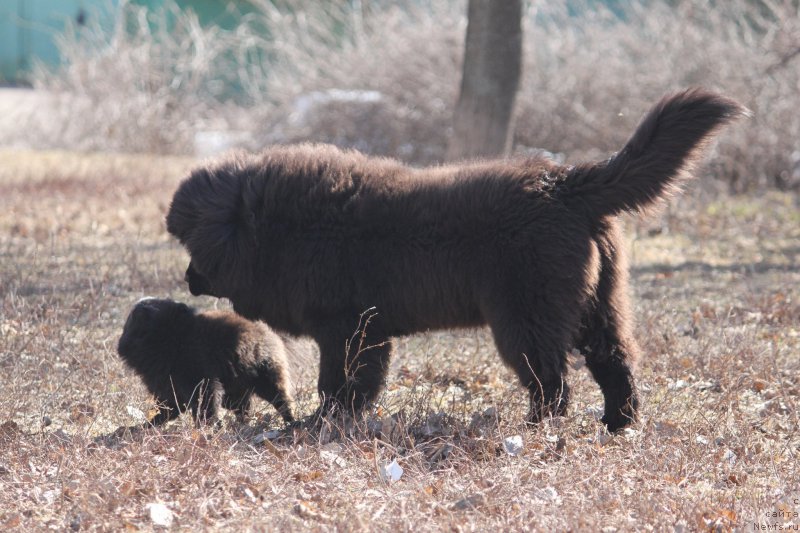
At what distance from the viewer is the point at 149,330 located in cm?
570

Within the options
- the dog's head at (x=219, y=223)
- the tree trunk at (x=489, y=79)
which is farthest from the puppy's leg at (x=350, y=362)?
the tree trunk at (x=489, y=79)

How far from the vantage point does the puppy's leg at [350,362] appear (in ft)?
17.3

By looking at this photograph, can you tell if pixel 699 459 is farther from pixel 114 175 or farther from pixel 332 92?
pixel 332 92

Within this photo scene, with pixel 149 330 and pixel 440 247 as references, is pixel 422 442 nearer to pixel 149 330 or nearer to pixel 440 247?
pixel 440 247

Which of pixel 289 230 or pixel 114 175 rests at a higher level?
pixel 289 230

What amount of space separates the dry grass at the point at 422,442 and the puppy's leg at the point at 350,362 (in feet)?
0.62

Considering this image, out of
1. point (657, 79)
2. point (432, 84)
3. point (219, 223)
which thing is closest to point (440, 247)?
point (219, 223)

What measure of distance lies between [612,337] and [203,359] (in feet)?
7.96

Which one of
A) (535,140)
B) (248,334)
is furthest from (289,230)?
(535,140)

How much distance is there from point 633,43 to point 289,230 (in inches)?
438

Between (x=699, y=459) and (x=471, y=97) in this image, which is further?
(x=471, y=97)

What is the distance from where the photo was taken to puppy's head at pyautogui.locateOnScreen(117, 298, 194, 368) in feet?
18.6

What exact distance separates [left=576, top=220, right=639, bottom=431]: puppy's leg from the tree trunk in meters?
5.54

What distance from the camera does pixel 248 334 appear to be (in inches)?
226
